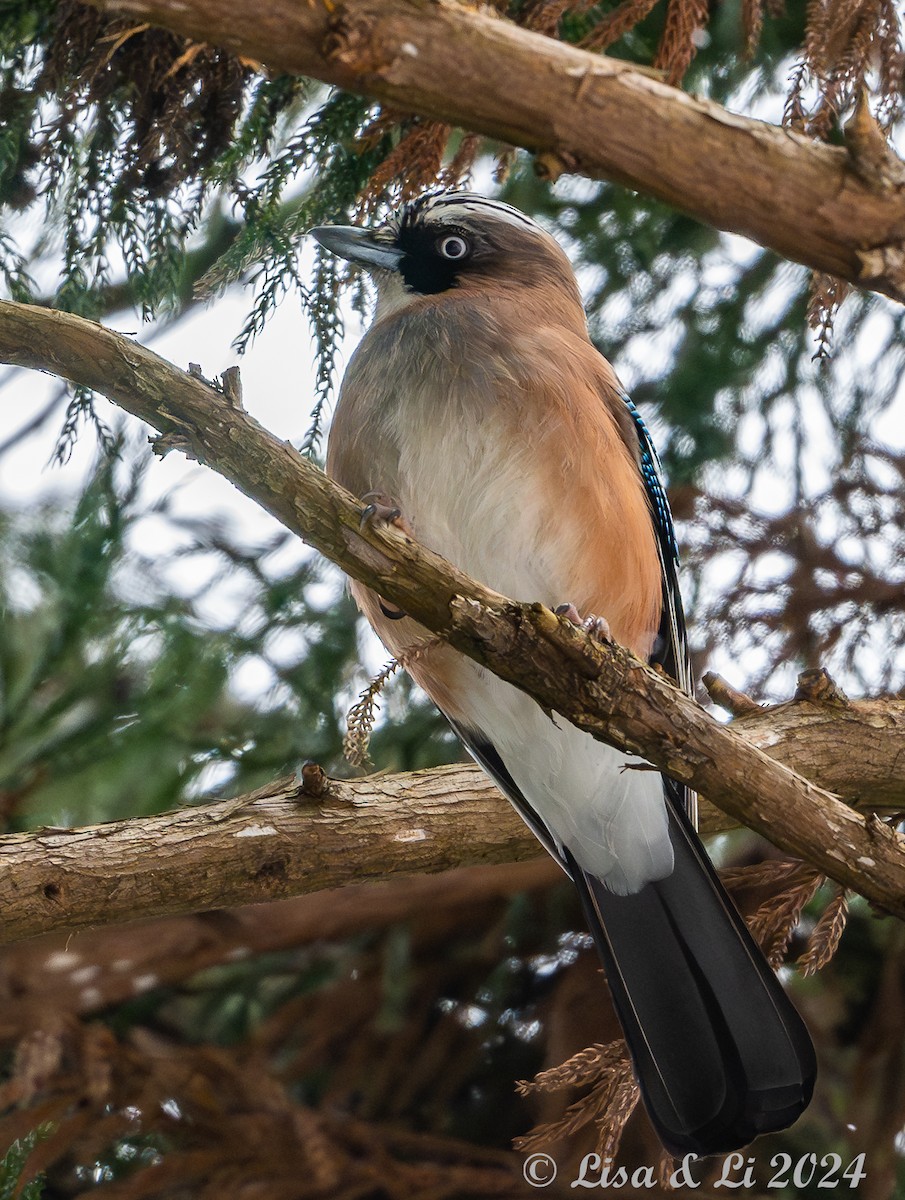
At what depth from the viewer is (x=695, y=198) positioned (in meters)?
2.02

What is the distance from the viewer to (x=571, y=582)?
3.04 m

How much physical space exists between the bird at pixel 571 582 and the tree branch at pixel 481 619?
537mm

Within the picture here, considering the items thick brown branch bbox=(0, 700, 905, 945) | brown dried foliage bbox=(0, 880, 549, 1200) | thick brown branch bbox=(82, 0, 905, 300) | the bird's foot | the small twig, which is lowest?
brown dried foliage bbox=(0, 880, 549, 1200)

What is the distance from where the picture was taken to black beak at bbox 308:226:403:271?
3264 millimetres

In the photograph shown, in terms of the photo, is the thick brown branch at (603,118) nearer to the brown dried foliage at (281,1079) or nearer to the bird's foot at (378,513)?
the bird's foot at (378,513)

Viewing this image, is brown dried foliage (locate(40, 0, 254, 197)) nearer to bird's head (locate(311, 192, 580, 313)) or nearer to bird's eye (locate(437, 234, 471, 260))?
bird's head (locate(311, 192, 580, 313))

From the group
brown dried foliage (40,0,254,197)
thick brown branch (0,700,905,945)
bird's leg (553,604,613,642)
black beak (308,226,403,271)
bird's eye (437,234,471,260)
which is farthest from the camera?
bird's eye (437,234,471,260)

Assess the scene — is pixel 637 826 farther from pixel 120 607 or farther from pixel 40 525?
pixel 40 525

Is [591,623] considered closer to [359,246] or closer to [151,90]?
[359,246]

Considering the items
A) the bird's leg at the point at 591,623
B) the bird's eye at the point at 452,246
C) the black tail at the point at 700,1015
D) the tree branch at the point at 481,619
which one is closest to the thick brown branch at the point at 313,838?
the black tail at the point at 700,1015

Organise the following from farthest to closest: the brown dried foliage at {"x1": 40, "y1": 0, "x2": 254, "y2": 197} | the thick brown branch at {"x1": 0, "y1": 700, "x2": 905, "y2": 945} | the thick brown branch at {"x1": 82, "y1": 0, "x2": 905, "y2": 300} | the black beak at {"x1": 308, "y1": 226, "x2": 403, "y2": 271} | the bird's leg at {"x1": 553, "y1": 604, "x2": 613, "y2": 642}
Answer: the black beak at {"x1": 308, "y1": 226, "x2": 403, "y2": 271} → the brown dried foliage at {"x1": 40, "y1": 0, "x2": 254, "y2": 197} → the thick brown branch at {"x1": 0, "y1": 700, "x2": 905, "y2": 945} → the bird's leg at {"x1": 553, "y1": 604, "x2": 613, "y2": 642} → the thick brown branch at {"x1": 82, "y1": 0, "x2": 905, "y2": 300}

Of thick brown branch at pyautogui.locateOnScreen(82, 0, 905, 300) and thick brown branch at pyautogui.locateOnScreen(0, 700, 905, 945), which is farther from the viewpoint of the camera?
thick brown branch at pyautogui.locateOnScreen(0, 700, 905, 945)

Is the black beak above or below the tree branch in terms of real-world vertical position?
above

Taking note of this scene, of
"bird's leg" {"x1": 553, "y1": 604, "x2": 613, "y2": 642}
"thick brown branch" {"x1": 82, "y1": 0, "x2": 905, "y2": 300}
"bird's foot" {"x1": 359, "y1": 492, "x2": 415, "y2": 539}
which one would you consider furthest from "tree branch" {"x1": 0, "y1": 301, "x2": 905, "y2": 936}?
"thick brown branch" {"x1": 82, "y1": 0, "x2": 905, "y2": 300}
